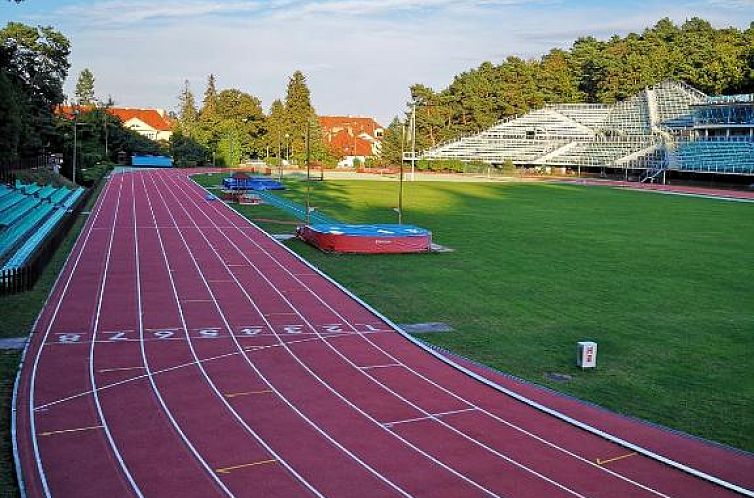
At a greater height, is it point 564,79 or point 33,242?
point 564,79

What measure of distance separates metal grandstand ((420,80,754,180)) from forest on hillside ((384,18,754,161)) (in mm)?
4344

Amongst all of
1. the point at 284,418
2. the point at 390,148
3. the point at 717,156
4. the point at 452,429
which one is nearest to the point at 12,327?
the point at 284,418

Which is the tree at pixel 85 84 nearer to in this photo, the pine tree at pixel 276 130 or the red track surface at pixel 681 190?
the pine tree at pixel 276 130

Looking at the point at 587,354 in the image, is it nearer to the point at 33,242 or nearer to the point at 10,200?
the point at 33,242

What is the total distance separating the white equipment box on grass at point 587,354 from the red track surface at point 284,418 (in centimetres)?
170

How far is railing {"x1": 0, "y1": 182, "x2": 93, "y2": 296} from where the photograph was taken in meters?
21.8

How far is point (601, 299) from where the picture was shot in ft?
75.3

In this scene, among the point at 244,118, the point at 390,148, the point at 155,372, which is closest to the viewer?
the point at 155,372

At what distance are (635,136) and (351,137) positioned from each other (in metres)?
61.2

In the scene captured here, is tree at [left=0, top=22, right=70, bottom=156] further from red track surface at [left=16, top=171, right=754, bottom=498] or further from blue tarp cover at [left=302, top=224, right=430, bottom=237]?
red track surface at [left=16, top=171, right=754, bottom=498]

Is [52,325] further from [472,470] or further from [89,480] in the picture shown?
[472,470]

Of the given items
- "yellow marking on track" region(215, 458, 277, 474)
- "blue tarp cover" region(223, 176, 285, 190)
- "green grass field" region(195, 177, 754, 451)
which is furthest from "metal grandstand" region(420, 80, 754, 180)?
"yellow marking on track" region(215, 458, 277, 474)

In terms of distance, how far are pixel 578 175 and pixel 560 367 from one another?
8974 cm

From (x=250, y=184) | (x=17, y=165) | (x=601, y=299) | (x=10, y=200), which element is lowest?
(x=601, y=299)
